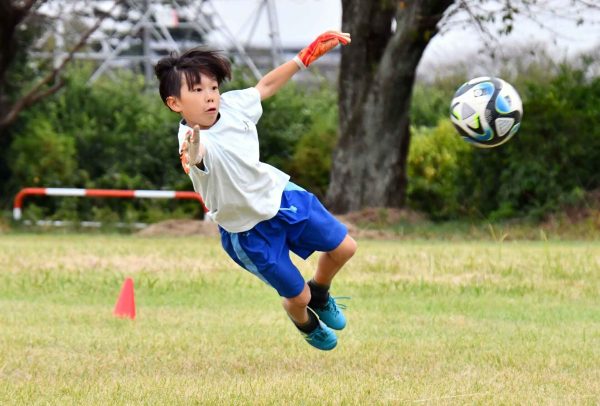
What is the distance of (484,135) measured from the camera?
7355 mm

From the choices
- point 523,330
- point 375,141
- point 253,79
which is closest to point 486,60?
point 253,79

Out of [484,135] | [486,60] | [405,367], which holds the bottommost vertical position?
[486,60]

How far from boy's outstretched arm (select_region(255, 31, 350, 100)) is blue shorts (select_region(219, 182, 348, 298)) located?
0.61 meters

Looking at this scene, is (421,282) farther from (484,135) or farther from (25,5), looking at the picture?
(25,5)

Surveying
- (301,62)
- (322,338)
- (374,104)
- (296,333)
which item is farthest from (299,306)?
(374,104)

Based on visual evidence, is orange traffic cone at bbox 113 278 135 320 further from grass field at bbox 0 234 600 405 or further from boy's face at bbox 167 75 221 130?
boy's face at bbox 167 75 221 130

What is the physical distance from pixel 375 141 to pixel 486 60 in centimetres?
1656

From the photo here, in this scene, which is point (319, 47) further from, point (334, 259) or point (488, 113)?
point (488, 113)

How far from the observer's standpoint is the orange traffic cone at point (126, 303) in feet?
29.2

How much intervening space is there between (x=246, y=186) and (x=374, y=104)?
12.9 meters

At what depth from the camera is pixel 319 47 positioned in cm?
662

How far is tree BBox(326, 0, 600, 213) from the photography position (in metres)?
18.4

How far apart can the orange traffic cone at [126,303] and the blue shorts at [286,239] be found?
2646 mm

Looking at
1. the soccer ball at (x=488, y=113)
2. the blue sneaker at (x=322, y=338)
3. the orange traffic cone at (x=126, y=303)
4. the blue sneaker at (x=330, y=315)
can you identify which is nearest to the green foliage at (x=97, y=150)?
the orange traffic cone at (x=126, y=303)
